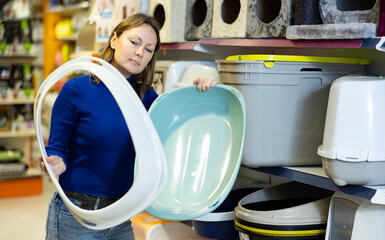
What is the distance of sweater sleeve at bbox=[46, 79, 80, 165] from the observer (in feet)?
5.87

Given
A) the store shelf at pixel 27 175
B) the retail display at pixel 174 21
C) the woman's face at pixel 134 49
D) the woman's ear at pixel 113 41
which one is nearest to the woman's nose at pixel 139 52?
the woman's face at pixel 134 49

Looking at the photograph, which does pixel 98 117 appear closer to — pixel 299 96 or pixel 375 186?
pixel 299 96

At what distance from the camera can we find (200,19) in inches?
117

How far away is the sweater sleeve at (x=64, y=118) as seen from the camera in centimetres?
179

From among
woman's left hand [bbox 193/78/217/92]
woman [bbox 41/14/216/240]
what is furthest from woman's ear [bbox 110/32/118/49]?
woman's left hand [bbox 193/78/217/92]

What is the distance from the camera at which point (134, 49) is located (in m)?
1.82

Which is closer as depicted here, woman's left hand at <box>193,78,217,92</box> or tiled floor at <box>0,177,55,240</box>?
woman's left hand at <box>193,78,217,92</box>

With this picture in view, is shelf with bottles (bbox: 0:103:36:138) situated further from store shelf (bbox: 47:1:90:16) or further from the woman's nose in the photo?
the woman's nose

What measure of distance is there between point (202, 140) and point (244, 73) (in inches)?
12.3

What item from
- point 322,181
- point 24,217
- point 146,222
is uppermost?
point 322,181

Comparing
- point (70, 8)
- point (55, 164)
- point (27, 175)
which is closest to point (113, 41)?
point (55, 164)

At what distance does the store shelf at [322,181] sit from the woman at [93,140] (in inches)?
23.3

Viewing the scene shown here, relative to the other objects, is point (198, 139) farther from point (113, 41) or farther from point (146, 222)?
point (146, 222)

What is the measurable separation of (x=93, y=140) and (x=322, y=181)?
80 centimetres
